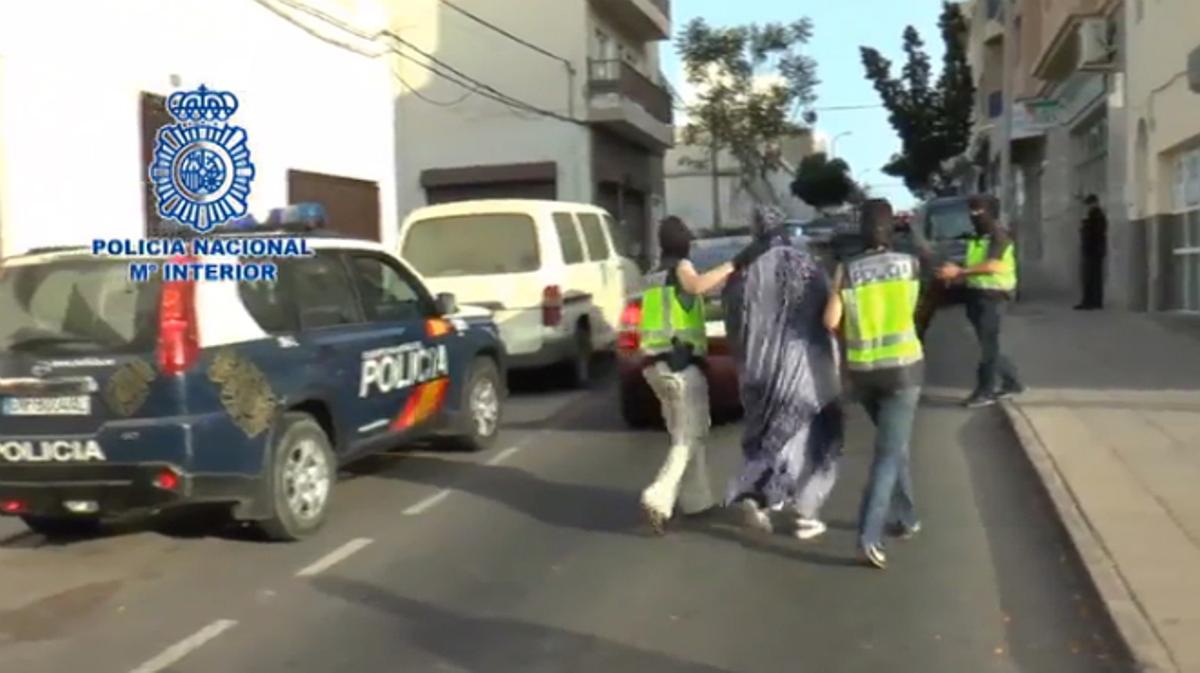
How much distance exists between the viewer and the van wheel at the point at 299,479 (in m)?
8.23

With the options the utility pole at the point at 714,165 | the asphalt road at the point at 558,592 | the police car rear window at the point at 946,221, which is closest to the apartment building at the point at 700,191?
the utility pole at the point at 714,165

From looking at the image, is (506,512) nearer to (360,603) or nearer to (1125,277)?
(360,603)

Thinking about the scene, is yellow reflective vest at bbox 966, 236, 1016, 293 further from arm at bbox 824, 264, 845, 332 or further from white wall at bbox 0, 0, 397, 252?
white wall at bbox 0, 0, 397, 252

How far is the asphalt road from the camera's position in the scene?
20.3ft

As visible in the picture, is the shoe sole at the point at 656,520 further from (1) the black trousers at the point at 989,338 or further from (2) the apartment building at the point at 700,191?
(2) the apartment building at the point at 700,191

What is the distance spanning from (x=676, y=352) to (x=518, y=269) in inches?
258

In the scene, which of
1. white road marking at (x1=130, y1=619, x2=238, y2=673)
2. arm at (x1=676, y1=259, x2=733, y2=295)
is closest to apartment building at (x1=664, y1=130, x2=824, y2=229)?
arm at (x1=676, y1=259, x2=733, y2=295)

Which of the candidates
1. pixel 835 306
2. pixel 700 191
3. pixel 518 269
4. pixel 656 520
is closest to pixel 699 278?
pixel 835 306

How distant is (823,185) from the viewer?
263 feet

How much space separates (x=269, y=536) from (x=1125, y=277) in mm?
19272

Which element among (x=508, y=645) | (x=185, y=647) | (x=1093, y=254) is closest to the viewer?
(x=508, y=645)

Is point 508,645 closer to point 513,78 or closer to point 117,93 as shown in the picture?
point 117,93

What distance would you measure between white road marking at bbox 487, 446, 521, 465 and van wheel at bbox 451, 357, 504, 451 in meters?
0.15

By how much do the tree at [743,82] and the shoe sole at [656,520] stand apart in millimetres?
41204
